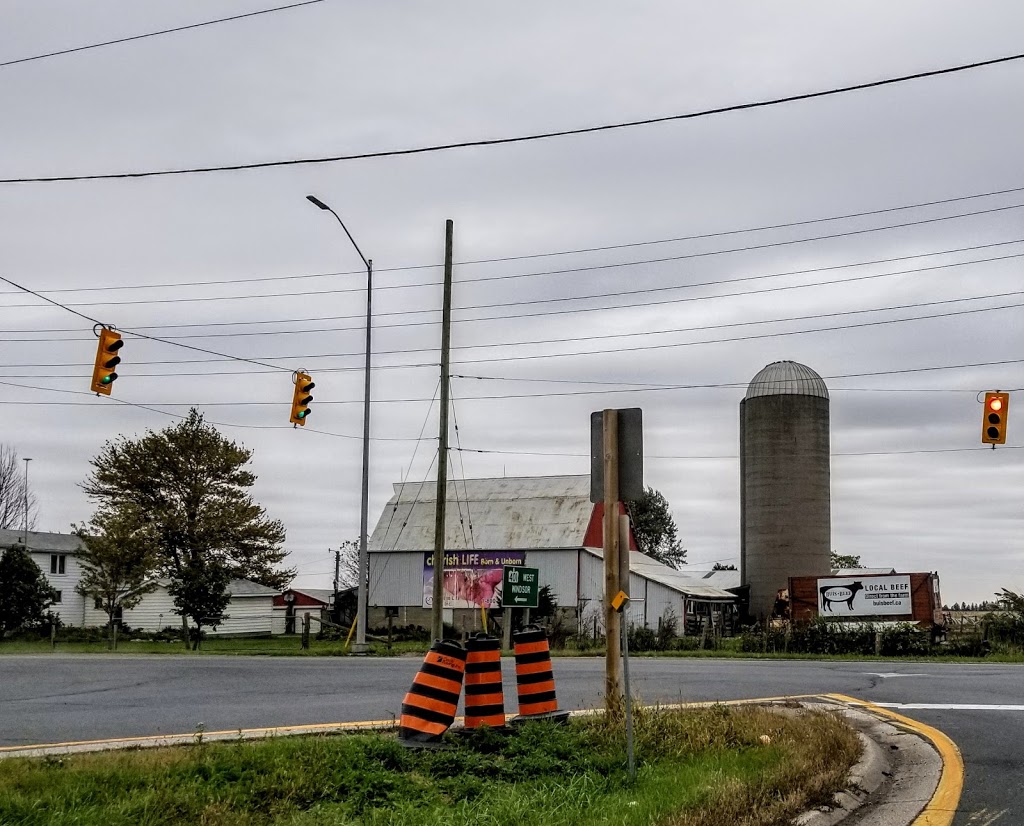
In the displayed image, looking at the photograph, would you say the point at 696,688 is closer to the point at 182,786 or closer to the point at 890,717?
the point at 890,717

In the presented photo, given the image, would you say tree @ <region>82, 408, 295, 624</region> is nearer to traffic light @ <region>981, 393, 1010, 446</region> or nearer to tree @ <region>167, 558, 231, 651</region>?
tree @ <region>167, 558, 231, 651</region>

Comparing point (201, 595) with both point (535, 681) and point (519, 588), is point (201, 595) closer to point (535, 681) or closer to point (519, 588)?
point (519, 588)

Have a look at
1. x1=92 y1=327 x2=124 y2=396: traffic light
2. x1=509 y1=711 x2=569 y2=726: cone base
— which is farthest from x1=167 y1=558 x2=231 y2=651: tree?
x1=509 y1=711 x2=569 y2=726: cone base

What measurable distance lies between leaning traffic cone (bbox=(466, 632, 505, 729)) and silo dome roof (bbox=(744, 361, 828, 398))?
38.4 m

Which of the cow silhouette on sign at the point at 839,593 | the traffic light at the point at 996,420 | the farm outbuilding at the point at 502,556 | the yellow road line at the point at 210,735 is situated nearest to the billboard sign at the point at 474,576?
the farm outbuilding at the point at 502,556

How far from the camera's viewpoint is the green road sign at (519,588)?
31.9 meters

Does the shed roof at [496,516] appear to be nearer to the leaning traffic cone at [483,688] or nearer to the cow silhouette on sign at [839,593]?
the cow silhouette on sign at [839,593]

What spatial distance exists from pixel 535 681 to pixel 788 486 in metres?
37.0

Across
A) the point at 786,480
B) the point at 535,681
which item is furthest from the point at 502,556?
the point at 535,681

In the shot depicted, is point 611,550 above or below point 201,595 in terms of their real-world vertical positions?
above

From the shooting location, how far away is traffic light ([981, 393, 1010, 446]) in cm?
2297

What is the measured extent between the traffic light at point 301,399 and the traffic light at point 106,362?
5345 millimetres

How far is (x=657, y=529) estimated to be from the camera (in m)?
94.1

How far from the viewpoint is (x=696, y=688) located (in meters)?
17.5
